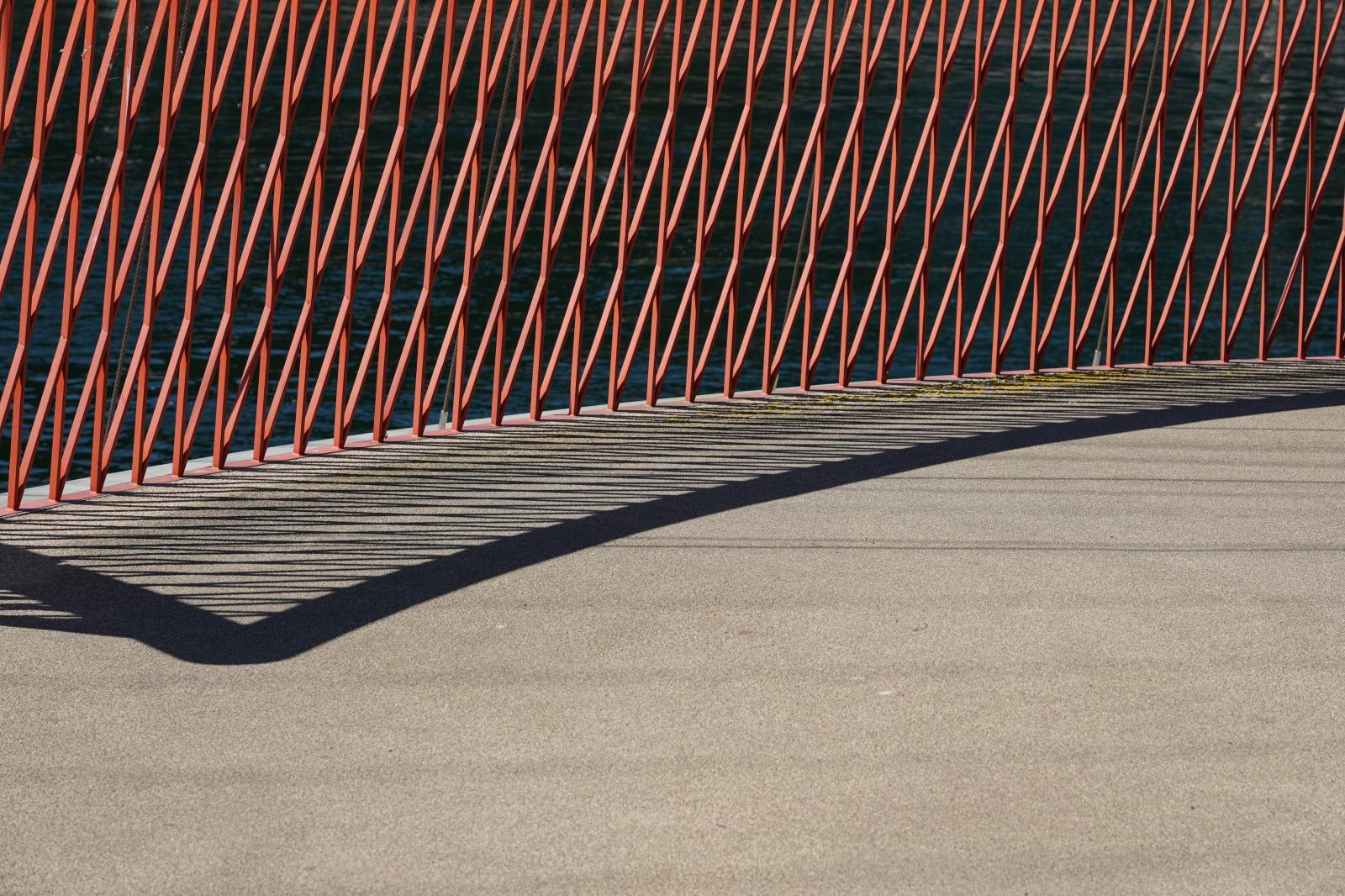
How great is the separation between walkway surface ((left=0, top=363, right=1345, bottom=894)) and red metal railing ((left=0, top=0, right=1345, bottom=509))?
487mm

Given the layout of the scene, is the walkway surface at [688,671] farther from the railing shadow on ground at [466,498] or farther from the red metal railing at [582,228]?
the red metal railing at [582,228]

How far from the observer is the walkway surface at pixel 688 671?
3.28m

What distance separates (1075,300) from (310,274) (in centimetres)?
296

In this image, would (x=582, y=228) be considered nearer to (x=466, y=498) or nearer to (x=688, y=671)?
(x=466, y=498)

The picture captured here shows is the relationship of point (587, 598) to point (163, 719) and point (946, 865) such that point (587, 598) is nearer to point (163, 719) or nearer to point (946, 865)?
point (163, 719)

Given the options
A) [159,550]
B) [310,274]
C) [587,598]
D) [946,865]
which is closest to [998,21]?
[310,274]

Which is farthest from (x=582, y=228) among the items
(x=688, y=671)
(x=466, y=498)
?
(x=688, y=671)

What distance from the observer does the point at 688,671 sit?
416 centimetres

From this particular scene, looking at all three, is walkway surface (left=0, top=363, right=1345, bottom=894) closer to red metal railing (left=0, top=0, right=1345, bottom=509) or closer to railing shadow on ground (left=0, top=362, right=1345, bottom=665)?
railing shadow on ground (left=0, top=362, right=1345, bottom=665)

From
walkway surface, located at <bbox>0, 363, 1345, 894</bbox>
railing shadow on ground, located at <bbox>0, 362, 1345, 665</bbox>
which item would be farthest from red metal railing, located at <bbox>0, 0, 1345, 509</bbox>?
walkway surface, located at <bbox>0, 363, 1345, 894</bbox>

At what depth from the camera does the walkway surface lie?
3283mm

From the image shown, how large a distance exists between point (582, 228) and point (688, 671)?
987 centimetres

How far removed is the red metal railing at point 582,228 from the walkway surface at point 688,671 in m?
0.49

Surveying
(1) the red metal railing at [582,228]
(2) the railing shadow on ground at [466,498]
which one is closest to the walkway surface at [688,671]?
(2) the railing shadow on ground at [466,498]
